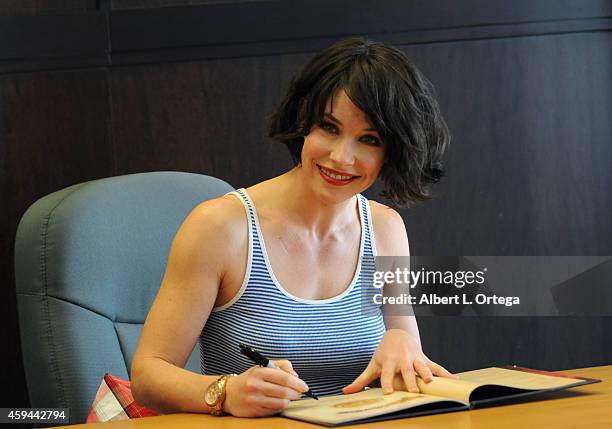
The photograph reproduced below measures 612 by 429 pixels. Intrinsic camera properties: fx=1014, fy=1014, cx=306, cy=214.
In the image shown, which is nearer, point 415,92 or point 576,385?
point 576,385


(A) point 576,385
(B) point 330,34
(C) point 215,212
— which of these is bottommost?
(A) point 576,385

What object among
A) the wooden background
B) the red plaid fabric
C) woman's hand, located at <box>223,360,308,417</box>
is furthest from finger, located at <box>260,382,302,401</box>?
the wooden background

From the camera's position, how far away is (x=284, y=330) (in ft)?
6.38

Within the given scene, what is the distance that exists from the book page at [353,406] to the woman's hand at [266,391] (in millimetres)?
28

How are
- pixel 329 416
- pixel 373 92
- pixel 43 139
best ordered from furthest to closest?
→ 1. pixel 43 139
2. pixel 373 92
3. pixel 329 416

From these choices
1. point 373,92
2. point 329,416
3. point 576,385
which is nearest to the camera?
point 329,416

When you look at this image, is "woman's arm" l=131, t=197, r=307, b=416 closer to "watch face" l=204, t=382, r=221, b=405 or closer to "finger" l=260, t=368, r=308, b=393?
"watch face" l=204, t=382, r=221, b=405

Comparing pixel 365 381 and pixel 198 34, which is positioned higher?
pixel 198 34

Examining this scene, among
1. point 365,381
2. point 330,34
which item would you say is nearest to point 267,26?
point 330,34

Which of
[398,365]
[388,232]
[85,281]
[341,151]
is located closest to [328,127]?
[341,151]

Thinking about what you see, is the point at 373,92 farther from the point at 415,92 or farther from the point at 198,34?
the point at 198,34

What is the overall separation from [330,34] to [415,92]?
1.09m

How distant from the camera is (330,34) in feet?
9.78

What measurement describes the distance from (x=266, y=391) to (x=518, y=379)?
1.42ft
